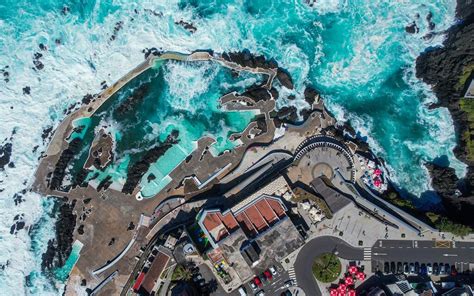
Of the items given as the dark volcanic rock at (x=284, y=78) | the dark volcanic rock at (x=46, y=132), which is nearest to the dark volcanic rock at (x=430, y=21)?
the dark volcanic rock at (x=284, y=78)

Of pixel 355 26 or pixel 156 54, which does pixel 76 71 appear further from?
pixel 355 26

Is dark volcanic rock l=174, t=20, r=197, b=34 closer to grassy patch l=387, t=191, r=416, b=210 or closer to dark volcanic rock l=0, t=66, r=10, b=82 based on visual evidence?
dark volcanic rock l=0, t=66, r=10, b=82

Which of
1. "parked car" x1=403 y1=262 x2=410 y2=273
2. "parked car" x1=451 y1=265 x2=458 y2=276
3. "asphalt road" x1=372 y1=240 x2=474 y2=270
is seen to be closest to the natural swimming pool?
"asphalt road" x1=372 y1=240 x2=474 y2=270

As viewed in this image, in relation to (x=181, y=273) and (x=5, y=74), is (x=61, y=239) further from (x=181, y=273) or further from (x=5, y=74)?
(x=5, y=74)

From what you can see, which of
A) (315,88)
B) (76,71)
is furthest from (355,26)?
(76,71)

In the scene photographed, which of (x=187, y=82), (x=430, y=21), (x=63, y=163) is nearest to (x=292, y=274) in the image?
(x=187, y=82)

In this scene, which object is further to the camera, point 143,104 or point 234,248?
point 143,104

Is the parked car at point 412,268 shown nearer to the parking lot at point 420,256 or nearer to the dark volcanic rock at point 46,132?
the parking lot at point 420,256
